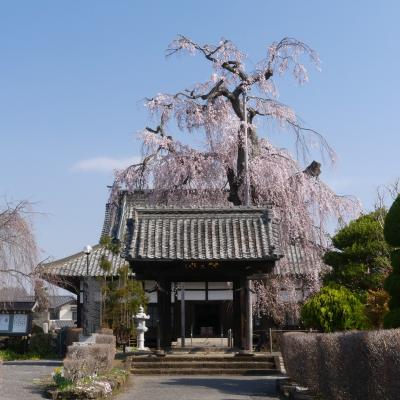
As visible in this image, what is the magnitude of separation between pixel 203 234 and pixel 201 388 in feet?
21.5

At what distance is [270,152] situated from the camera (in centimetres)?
2783

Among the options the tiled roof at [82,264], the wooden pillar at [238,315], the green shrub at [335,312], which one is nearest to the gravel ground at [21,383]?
the wooden pillar at [238,315]

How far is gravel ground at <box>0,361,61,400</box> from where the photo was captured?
14047mm

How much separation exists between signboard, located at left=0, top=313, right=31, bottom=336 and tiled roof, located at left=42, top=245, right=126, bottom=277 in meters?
2.36

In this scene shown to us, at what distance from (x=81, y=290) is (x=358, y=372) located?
22896mm

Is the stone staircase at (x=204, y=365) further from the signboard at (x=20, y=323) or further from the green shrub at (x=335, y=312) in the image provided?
the signboard at (x=20, y=323)

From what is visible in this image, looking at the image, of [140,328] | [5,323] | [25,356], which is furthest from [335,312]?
[5,323]

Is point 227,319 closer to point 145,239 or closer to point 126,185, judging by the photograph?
point 126,185

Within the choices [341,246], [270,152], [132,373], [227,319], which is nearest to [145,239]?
[132,373]

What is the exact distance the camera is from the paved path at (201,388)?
14758mm

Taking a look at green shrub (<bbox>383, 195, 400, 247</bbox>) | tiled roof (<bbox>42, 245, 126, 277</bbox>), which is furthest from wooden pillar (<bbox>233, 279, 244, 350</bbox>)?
tiled roof (<bbox>42, 245, 126, 277</bbox>)

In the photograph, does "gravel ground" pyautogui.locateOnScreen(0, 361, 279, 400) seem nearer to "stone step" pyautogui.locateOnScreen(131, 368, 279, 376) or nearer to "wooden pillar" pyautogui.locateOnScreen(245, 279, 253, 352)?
"stone step" pyautogui.locateOnScreen(131, 368, 279, 376)

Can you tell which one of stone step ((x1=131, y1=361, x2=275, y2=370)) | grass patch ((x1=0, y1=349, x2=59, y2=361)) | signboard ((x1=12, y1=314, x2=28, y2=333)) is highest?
signboard ((x1=12, y1=314, x2=28, y2=333))

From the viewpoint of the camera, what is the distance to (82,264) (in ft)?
104
